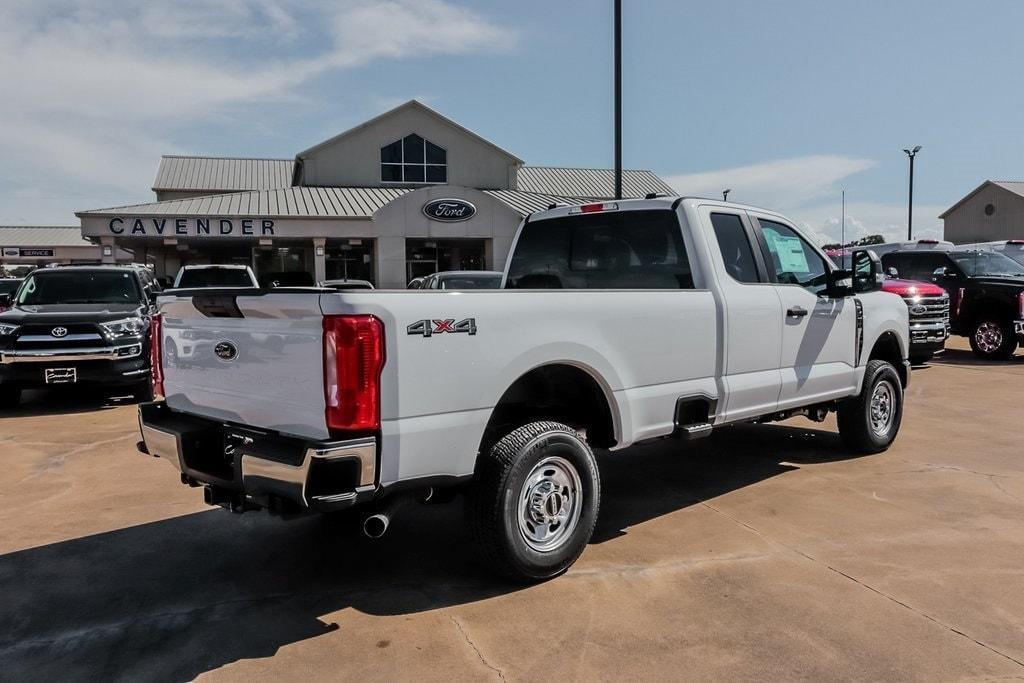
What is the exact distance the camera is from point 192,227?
26406 millimetres

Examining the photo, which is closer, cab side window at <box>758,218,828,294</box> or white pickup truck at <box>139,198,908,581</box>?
white pickup truck at <box>139,198,908,581</box>

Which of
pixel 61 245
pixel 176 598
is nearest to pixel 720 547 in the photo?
pixel 176 598

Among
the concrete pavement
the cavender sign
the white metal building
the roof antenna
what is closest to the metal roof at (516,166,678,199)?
the cavender sign

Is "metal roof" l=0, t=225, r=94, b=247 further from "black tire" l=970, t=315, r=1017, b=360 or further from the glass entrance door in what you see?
"black tire" l=970, t=315, r=1017, b=360

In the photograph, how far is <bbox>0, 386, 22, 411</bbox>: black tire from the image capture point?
386 inches

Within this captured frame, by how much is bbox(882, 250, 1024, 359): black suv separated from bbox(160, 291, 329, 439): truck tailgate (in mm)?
14498

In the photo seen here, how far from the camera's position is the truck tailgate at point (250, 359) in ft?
10.8

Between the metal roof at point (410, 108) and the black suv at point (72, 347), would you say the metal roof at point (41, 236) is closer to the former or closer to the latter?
the metal roof at point (410, 108)

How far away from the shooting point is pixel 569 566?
4176 mm

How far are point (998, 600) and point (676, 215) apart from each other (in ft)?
9.27

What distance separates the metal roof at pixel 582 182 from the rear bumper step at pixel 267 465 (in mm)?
39315

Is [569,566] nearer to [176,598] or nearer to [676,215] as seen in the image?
[176,598]

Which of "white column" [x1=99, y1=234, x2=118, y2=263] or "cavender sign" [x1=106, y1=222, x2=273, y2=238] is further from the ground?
"cavender sign" [x1=106, y1=222, x2=273, y2=238]

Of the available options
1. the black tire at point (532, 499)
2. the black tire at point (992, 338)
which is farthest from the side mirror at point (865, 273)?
the black tire at point (992, 338)
